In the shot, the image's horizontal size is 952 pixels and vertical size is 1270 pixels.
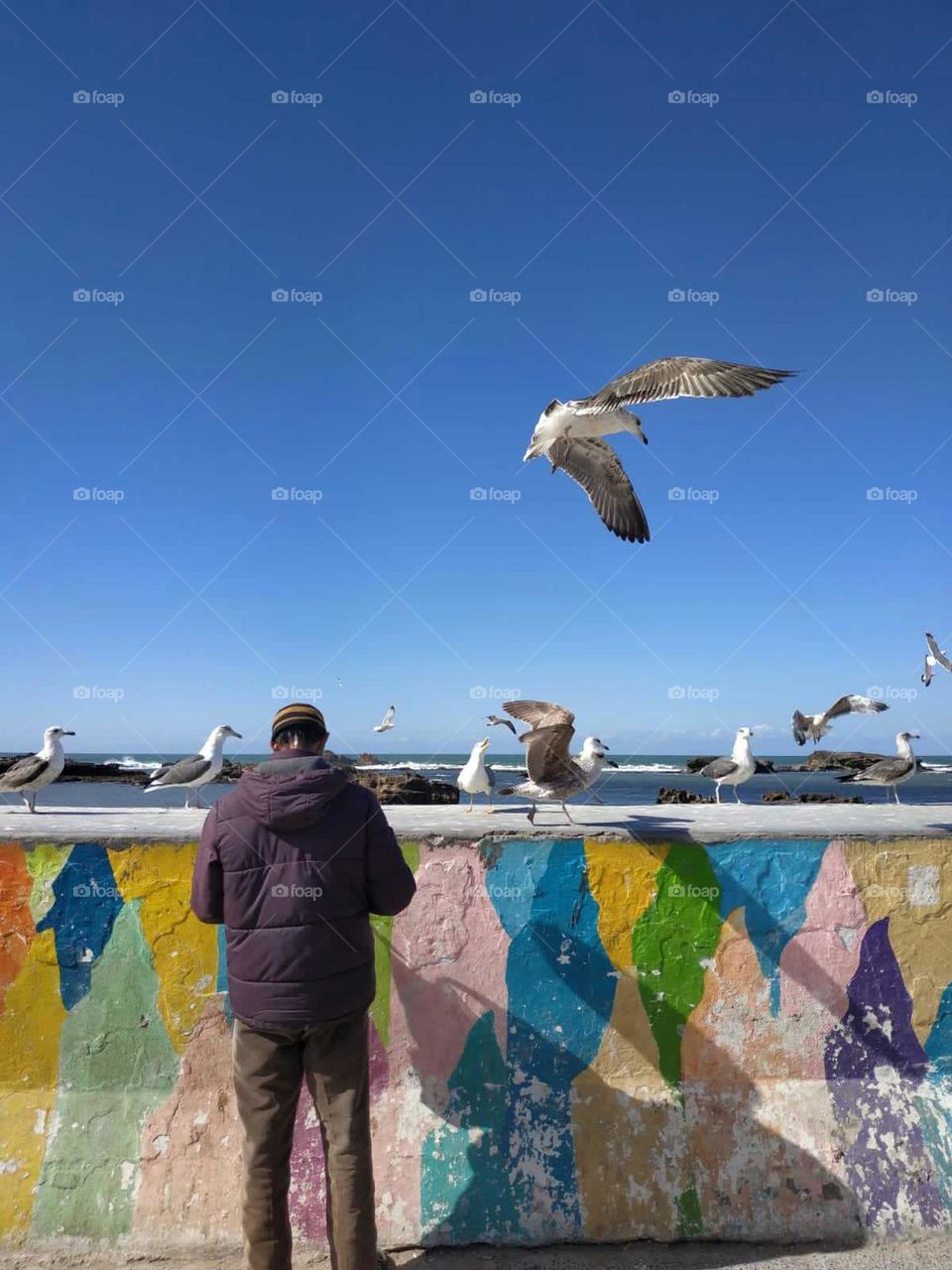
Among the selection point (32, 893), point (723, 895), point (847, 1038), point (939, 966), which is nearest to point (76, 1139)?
point (32, 893)

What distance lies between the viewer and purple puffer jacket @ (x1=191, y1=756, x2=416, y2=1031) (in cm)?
279

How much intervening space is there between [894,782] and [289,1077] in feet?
22.5

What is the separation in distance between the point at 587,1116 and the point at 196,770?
244 inches

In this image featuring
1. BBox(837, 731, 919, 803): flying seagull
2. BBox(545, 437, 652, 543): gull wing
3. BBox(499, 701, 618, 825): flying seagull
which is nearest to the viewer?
BBox(499, 701, 618, 825): flying seagull

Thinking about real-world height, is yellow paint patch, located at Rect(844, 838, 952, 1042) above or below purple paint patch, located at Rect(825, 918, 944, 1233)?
above

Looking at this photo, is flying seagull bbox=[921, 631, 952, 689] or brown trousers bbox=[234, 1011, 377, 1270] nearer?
brown trousers bbox=[234, 1011, 377, 1270]

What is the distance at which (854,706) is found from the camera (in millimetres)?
9516

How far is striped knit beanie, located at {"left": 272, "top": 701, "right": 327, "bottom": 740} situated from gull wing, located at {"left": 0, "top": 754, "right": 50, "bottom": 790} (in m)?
5.41

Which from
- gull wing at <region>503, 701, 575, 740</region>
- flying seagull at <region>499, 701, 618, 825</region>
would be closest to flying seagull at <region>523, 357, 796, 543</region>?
gull wing at <region>503, 701, 575, 740</region>

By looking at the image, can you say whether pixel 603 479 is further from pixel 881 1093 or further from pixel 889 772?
pixel 881 1093

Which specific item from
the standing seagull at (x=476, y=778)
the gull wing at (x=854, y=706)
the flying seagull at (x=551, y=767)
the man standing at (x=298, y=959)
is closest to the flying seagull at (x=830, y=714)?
the gull wing at (x=854, y=706)

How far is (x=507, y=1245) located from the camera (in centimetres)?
356

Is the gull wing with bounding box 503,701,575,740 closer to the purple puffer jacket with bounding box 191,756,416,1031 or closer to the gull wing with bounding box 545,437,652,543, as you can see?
the purple puffer jacket with bounding box 191,756,416,1031

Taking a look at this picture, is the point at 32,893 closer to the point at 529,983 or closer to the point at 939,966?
the point at 529,983
